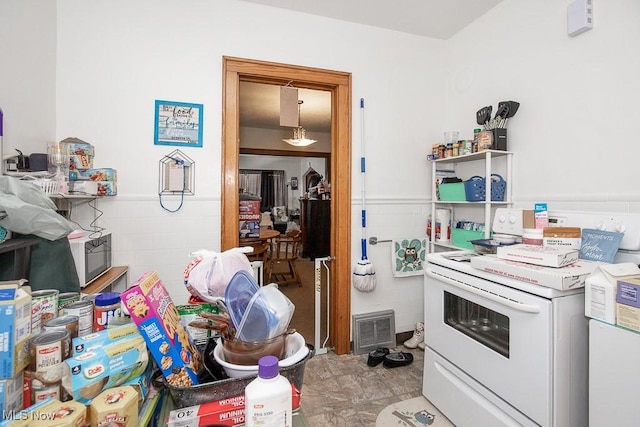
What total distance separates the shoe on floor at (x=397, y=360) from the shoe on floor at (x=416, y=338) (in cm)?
20

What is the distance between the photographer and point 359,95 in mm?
2590

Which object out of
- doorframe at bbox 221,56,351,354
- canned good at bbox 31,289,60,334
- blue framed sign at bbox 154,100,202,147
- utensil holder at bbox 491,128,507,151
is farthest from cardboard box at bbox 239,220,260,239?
canned good at bbox 31,289,60,334

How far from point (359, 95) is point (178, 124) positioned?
4.61 ft

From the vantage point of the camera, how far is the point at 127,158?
211cm

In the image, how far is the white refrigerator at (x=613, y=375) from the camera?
1069 millimetres

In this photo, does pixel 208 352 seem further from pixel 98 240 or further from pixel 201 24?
pixel 201 24

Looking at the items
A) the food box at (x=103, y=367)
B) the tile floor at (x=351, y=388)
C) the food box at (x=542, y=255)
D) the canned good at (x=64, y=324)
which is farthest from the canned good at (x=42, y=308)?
the food box at (x=542, y=255)

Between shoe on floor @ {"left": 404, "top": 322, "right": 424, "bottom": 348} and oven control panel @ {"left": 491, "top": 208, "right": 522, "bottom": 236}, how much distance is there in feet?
3.59

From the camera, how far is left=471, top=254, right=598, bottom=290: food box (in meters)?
1.22

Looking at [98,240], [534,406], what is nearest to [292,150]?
[98,240]

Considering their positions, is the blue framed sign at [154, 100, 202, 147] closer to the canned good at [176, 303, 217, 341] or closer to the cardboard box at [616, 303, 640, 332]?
the canned good at [176, 303, 217, 341]

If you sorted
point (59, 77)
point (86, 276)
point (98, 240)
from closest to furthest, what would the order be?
point (86, 276) < point (98, 240) < point (59, 77)

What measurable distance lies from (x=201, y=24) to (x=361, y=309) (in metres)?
2.47
